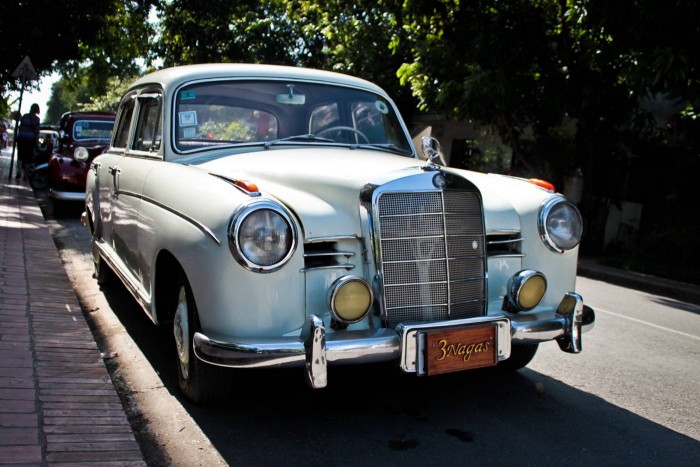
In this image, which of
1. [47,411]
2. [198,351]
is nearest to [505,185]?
[198,351]

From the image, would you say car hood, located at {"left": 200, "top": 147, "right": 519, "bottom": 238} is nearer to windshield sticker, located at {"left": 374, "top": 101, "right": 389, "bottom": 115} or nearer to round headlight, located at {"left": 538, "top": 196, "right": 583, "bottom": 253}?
round headlight, located at {"left": 538, "top": 196, "right": 583, "bottom": 253}

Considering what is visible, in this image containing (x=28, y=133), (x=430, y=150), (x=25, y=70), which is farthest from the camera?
(x=28, y=133)

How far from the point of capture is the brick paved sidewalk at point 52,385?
108 inches

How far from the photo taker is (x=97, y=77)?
29094mm

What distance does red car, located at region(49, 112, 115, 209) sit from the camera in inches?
434

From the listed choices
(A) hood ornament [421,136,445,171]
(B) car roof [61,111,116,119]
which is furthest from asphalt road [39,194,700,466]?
(B) car roof [61,111,116,119]

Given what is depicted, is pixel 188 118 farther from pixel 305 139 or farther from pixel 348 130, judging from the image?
pixel 348 130

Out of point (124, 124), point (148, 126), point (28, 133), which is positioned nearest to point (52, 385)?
point (148, 126)

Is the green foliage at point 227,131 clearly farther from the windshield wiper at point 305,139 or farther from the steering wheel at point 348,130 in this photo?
the steering wheel at point 348,130

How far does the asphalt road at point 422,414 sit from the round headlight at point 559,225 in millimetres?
887

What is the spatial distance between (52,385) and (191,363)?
2.20 feet

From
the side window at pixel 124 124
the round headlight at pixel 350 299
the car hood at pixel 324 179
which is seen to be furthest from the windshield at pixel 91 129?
the round headlight at pixel 350 299

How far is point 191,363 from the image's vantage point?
3.47 m

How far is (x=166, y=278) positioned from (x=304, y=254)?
117 cm
